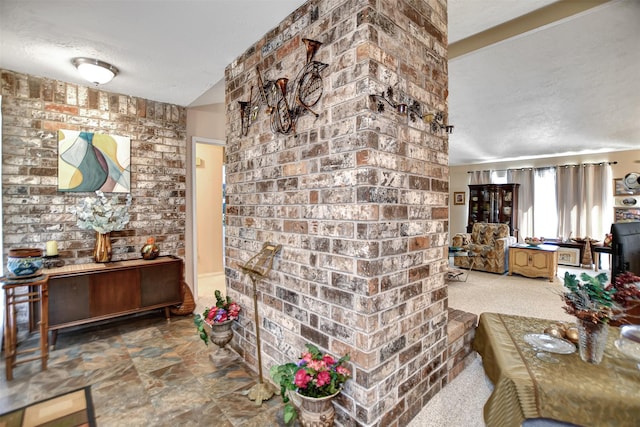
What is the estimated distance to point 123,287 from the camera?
2.86 meters

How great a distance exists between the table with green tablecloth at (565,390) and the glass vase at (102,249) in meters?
3.56

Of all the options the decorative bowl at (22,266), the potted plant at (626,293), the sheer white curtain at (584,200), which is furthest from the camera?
the sheer white curtain at (584,200)

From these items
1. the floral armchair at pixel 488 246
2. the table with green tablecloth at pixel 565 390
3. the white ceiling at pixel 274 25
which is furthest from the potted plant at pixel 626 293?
the floral armchair at pixel 488 246

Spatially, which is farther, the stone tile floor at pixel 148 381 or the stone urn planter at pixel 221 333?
the stone urn planter at pixel 221 333

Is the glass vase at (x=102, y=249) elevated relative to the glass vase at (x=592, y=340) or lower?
elevated

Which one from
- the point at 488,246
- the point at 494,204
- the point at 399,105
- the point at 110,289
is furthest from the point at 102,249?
the point at 494,204

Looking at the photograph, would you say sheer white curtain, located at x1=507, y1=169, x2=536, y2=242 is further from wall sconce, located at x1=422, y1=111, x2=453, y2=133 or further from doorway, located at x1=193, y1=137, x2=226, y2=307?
doorway, located at x1=193, y1=137, x2=226, y2=307

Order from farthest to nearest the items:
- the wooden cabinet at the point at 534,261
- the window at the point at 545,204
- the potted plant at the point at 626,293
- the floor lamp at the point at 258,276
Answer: the window at the point at 545,204
the wooden cabinet at the point at 534,261
the floor lamp at the point at 258,276
the potted plant at the point at 626,293

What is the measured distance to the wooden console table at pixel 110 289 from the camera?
8.36 feet

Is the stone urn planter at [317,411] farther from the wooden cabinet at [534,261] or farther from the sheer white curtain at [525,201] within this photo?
the sheer white curtain at [525,201]

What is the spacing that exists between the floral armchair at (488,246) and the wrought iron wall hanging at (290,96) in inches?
196

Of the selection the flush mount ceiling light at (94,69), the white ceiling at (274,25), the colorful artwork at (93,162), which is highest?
the white ceiling at (274,25)

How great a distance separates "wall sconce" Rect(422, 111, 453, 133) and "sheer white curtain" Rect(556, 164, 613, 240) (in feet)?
22.0

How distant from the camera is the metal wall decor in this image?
1357mm
